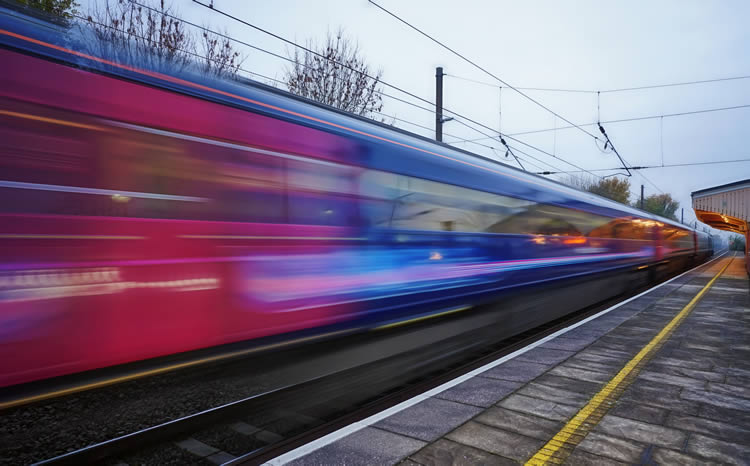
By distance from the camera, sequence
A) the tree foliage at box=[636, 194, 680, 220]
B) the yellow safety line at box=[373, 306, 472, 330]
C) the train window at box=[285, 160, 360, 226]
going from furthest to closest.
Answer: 1. the tree foliage at box=[636, 194, 680, 220]
2. the yellow safety line at box=[373, 306, 472, 330]
3. the train window at box=[285, 160, 360, 226]

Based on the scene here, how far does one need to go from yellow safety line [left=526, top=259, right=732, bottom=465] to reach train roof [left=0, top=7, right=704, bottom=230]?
109 inches

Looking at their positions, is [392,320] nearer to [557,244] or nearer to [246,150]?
[246,150]

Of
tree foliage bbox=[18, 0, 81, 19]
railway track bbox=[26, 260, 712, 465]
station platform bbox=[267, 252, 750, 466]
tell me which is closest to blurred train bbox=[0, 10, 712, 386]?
railway track bbox=[26, 260, 712, 465]

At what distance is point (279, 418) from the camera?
4.00 metres

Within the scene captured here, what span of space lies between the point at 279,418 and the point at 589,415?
8.53 feet

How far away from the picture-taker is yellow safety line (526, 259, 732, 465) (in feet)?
9.32

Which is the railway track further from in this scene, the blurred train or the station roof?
the station roof

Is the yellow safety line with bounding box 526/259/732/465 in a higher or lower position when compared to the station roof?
lower

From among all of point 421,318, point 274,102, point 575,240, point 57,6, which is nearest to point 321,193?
point 274,102

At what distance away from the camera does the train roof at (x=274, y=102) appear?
2.59 metres

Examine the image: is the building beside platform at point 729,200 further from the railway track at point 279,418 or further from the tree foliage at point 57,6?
the tree foliage at point 57,6

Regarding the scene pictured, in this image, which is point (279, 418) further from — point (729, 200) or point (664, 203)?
point (664, 203)

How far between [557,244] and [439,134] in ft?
17.0

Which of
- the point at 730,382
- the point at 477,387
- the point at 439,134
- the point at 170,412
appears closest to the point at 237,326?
the point at 170,412
